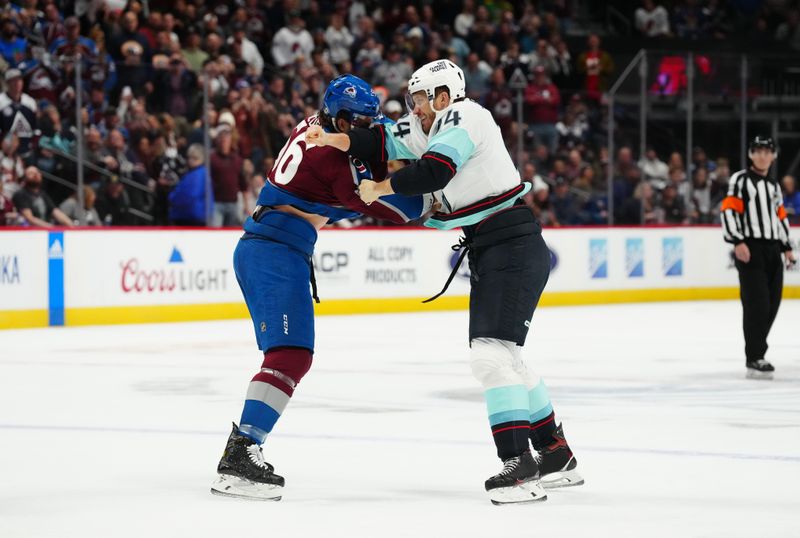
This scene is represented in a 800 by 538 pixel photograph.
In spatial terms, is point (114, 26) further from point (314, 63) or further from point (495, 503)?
point (495, 503)

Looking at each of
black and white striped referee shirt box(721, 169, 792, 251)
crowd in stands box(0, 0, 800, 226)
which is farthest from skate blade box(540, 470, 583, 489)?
crowd in stands box(0, 0, 800, 226)

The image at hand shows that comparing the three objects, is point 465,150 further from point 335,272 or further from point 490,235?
point 335,272

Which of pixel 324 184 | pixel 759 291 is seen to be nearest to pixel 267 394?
pixel 324 184

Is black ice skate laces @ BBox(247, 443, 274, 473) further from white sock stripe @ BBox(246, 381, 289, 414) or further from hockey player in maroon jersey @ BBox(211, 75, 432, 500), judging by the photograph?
white sock stripe @ BBox(246, 381, 289, 414)

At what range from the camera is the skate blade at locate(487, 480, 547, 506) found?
16.0 feet

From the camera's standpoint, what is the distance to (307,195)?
5301mm

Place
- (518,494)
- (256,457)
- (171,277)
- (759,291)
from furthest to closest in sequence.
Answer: (171,277) → (759,291) → (256,457) → (518,494)

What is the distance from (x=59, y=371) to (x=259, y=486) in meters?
4.98

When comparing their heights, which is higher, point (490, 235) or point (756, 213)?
point (756, 213)

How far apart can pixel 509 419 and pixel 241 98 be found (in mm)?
10423

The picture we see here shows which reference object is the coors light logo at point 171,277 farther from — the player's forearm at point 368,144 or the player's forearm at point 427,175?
the player's forearm at point 427,175

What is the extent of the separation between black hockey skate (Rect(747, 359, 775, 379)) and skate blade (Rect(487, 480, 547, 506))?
15.3 ft

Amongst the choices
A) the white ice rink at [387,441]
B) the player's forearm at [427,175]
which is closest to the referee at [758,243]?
the white ice rink at [387,441]

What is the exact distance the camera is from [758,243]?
952 cm
